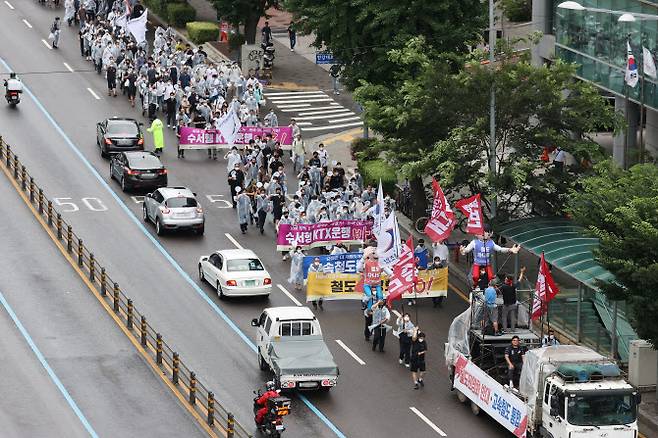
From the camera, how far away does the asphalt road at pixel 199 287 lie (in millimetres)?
43875

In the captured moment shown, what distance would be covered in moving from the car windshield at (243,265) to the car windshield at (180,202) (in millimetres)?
6322

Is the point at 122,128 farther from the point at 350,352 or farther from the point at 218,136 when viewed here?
the point at 350,352

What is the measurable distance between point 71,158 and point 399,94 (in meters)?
16.8

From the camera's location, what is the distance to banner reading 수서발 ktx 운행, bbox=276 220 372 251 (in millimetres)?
55625

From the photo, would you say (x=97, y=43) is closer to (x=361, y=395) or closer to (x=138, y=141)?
(x=138, y=141)

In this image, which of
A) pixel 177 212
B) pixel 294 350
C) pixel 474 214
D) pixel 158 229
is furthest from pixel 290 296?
pixel 294 350

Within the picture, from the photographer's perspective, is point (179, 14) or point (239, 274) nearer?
point (239, 274)

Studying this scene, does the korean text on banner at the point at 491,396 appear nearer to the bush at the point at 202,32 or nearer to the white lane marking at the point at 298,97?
the white lane marking at the point at 298,97

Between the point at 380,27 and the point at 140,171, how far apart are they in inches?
413

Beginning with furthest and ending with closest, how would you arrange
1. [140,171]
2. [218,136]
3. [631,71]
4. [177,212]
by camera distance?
[218,136] → [140,171] → [177,212] → [631,71]

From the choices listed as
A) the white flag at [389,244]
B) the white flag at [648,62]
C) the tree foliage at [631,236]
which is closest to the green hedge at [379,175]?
the white flag at [389,244]

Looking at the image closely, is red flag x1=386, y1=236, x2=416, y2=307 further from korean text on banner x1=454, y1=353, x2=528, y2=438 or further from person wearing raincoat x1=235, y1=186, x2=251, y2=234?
person wearing raincoat x1=235, y1=186, x2=251, y2=234

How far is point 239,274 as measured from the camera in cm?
5159

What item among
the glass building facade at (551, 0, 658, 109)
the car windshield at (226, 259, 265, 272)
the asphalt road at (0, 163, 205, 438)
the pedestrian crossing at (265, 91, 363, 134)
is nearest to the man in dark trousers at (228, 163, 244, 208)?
the asphalt road at (0, 163, 205, 438)
